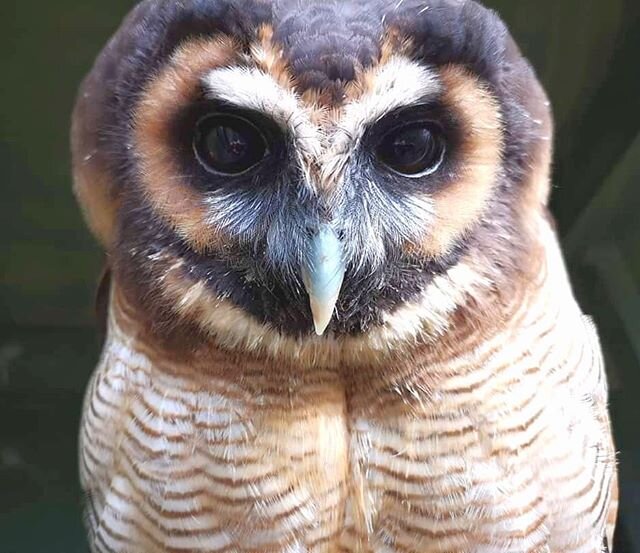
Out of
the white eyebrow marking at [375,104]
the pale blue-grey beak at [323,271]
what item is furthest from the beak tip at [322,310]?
the white eyebrow marking at [375,104]

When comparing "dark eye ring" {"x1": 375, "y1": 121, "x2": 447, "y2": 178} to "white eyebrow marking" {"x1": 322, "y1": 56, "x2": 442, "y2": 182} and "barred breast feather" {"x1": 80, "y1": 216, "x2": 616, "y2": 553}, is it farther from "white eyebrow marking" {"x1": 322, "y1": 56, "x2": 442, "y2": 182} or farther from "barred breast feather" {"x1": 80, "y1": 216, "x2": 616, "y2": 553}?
"barred breast feather" {"x1": 80, "y1": 216, "x2": 616, "y2": 553}

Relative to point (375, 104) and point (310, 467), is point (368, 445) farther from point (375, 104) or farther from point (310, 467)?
point (375, 104)

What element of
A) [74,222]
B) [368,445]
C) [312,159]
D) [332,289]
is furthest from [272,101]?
[74,222]

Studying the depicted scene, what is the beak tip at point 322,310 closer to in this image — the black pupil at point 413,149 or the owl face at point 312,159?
the owl face at point 312,159

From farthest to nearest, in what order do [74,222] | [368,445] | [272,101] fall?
[74,222], [368,445], [272,101]

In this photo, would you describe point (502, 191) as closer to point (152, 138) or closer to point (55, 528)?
point (152, 138)

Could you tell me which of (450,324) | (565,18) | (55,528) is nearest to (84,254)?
(55,528)
